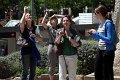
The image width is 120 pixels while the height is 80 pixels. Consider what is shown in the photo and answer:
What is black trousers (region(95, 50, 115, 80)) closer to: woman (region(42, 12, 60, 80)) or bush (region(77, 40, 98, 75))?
woman (region(42, 12, 60, 80))

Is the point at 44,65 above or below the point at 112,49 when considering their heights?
below

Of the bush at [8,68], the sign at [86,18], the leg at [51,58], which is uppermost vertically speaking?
the leg at [51,58]

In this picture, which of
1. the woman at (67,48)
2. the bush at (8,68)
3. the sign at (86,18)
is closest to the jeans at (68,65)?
the woman at (67,48)

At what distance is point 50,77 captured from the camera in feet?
35.1

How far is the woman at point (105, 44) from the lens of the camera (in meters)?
8.12

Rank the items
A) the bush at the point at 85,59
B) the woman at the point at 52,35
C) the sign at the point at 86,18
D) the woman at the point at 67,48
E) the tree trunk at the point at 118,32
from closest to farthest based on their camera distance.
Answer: the woman at the point at 67,48, the woman at the point at 52,35, the tree trunk at the point at 118,32, the bush at the point at 85,59, the sign at the point at 86,18

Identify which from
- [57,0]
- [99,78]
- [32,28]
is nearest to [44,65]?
[32,28]

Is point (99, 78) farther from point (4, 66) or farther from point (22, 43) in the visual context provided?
point (4, 66)

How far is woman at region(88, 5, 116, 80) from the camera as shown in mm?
8125

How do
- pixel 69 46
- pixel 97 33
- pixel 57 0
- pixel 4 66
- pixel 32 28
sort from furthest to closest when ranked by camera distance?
pixel 57 0 → pixel 4 66 → pixel 32 28 → pixel 69 46 → pixel 97 33

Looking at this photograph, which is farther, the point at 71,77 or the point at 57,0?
the point at 57,0

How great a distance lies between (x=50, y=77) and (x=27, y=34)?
4.76ft

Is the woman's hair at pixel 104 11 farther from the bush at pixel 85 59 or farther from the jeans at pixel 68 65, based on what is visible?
the bush at pixel 85 59

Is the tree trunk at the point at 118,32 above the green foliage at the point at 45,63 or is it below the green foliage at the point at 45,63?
above
